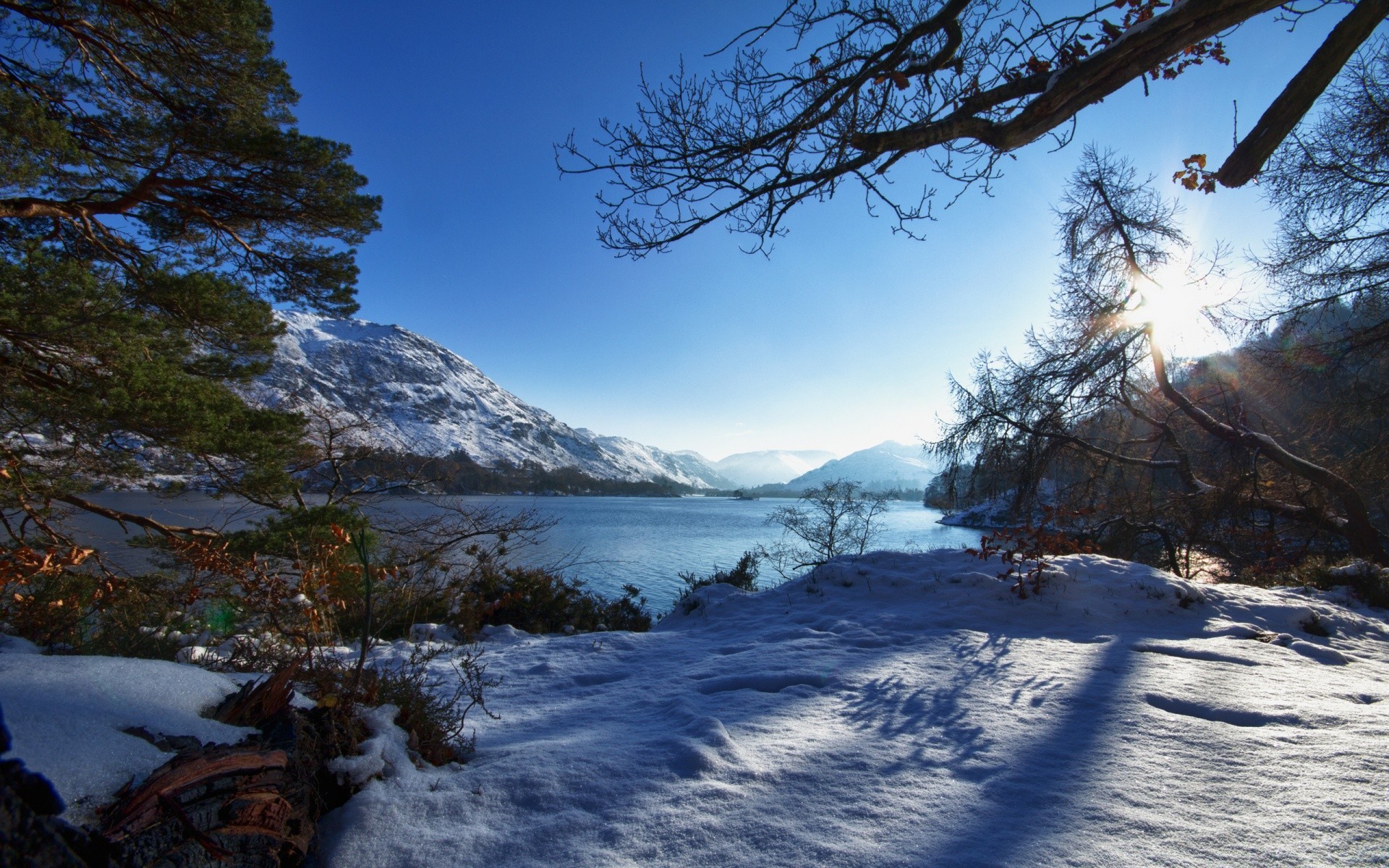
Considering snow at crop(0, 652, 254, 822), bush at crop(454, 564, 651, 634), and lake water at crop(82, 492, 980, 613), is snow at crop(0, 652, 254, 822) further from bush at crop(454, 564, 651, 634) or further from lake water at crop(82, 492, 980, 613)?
lake water at crop(82, 492, 980, 613)

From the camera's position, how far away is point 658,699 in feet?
10.1

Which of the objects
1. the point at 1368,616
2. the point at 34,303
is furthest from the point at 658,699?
the point at 1368,616

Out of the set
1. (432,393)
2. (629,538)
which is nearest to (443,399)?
(432,393)

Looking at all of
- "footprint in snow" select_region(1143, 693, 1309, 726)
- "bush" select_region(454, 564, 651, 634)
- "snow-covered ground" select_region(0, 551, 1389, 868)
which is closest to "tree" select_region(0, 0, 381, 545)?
"bush" select_region(454, 564, 651, 634)

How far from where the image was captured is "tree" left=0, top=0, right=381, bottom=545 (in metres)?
4.91

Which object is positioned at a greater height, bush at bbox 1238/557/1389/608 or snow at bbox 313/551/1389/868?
bush at bbox 1238/557/1389/608

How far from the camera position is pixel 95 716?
143cm

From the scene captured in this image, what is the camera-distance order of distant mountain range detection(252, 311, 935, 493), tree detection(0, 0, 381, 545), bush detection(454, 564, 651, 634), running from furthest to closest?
distant mountain range detection(252, 311, 935, 493) → bush detection(454, 564, 651, 634) → tree detection(0, 0, 381, 545)

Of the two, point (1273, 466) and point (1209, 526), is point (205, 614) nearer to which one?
point (1209, 526)

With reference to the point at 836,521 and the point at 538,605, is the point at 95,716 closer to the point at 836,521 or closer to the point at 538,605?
the point at 538,605

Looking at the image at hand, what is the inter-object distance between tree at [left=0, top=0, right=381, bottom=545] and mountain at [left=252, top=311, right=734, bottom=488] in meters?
104

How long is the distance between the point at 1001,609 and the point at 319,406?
32.8 ft

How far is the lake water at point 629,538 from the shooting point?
1174cm

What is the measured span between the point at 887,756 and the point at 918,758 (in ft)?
0.41
